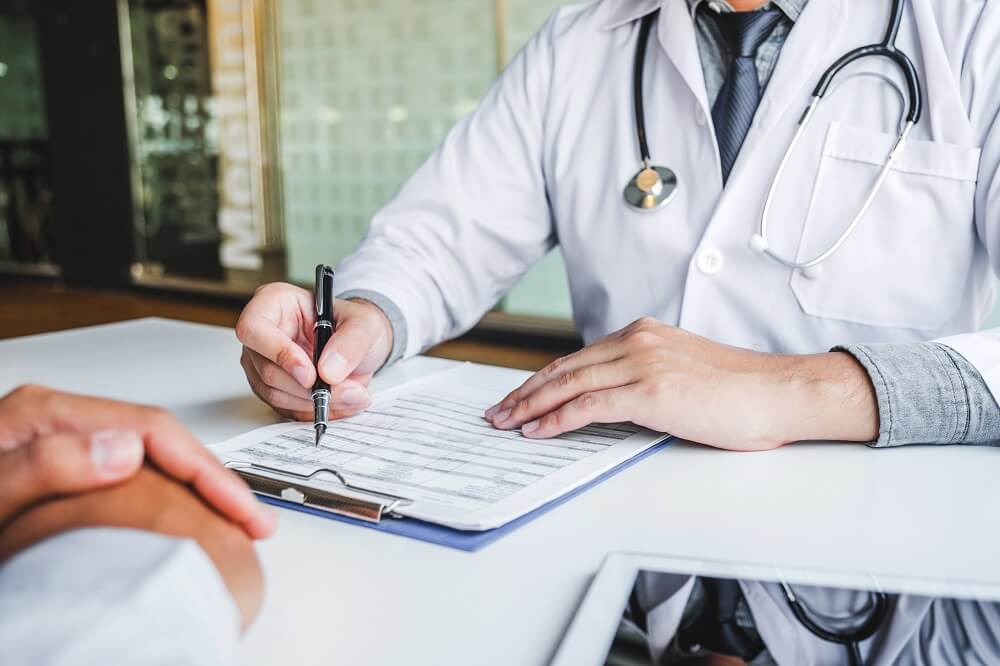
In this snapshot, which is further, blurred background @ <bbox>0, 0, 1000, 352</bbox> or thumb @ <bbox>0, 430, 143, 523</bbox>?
blurred background @ <bbox>0, 0, 1000, 352</bbox>

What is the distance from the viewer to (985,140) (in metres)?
1.02

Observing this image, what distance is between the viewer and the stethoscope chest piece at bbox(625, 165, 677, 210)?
116 cm

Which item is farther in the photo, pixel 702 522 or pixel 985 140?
pixel 985 140

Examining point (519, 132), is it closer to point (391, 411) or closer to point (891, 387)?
point (391, 411)

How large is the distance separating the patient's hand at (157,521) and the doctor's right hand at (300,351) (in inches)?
15.3

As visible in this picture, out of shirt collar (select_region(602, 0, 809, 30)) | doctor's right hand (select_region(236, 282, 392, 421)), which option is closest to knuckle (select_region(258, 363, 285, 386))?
doctor's right hand (select_region(236, 282, 392, 421))

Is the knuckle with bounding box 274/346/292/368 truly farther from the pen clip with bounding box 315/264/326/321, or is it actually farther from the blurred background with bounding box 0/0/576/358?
the blurred background with bounding box 0/0/576/358

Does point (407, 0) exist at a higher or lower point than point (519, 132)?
higher

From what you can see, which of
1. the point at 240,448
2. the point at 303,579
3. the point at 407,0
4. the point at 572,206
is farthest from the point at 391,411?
the point at 407,0

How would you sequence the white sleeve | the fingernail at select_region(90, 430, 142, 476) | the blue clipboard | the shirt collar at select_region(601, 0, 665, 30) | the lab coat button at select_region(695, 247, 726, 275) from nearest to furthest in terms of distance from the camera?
1. the white sleeve
2. the fingernail at select_region(90, 430, 142, 476)
3. the blue clipboard
4. the lab coat button at select_region(695, 247, 726, 275)
5. the shirt collar at select_region(601, 0, 665, 30)

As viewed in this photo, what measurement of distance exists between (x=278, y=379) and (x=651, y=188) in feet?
1.82

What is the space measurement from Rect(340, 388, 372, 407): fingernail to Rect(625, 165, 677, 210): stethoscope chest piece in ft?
1.62

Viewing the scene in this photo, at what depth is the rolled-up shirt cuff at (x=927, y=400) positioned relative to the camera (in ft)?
2.50

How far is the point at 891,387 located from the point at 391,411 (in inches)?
17.5
